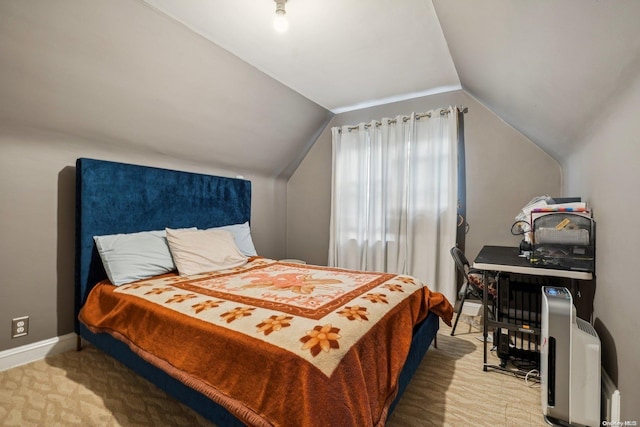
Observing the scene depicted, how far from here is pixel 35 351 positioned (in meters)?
2.13

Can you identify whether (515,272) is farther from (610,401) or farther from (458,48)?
(458,48)

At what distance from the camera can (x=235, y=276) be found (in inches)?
92.6

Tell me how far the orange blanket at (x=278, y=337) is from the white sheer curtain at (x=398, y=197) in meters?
1.25

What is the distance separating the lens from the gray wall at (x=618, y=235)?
123cm

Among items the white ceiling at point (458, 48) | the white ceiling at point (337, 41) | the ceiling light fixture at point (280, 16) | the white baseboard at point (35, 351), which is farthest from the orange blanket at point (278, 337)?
the white ceiling at point (337, 41)

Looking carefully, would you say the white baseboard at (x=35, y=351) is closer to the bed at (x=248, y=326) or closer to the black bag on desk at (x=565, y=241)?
the bed at (x=248, y=326)

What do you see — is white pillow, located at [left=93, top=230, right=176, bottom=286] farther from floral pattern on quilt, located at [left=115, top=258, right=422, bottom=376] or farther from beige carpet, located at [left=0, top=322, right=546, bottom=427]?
beige carpet, located at [left=0, top=322, right=546, bottom=427]

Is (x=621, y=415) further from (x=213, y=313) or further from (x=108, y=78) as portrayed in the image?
(x=108, y=78)

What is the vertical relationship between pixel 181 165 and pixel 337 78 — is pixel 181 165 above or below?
below

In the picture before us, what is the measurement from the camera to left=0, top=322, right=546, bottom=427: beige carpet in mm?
1542

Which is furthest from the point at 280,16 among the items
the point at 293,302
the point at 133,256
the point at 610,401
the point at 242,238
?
the point at 610,401

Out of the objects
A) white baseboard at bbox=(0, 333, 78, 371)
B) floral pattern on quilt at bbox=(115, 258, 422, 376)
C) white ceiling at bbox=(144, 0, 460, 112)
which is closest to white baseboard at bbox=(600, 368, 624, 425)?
floral pattern on quilt at bbox=(115, 258, 422, 376)

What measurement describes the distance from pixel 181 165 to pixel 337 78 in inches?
76.5

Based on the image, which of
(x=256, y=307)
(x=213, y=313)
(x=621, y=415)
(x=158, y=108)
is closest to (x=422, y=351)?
(x=621, y=415)
